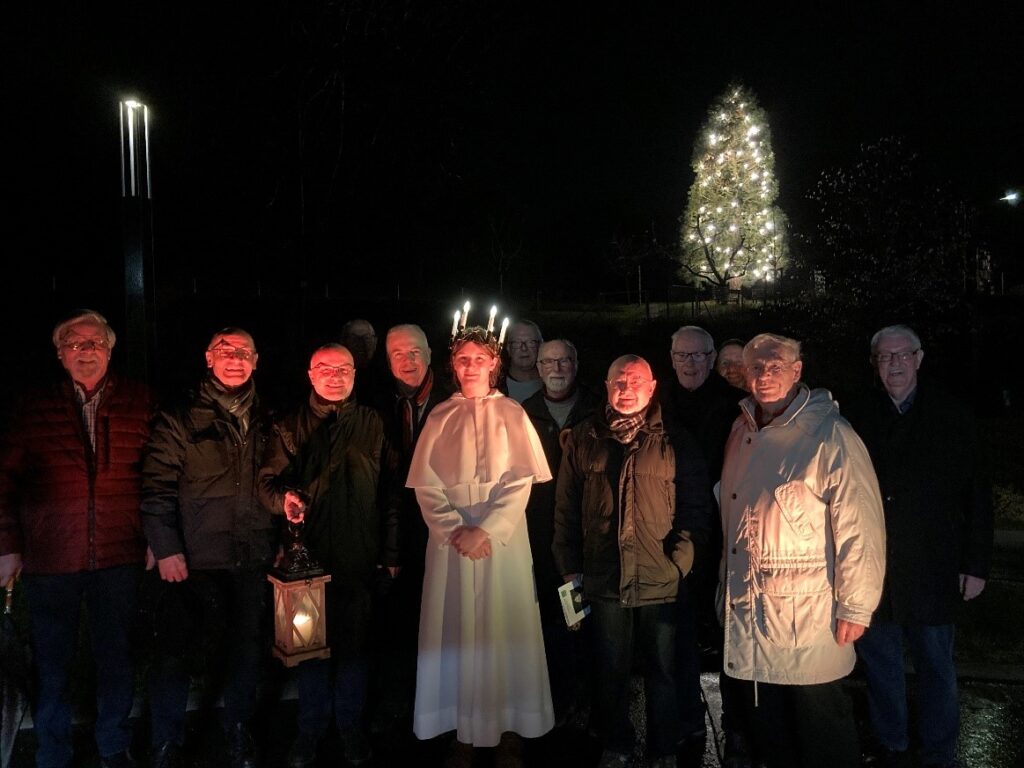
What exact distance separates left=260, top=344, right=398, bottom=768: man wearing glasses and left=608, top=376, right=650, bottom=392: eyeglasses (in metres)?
1.50

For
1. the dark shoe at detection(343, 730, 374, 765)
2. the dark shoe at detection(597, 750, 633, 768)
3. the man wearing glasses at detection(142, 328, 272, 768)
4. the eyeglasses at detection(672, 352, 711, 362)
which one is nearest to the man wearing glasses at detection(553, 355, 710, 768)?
the dark shoe at detection(597, 750, 633, 768)

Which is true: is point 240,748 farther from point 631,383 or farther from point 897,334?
point 897,334

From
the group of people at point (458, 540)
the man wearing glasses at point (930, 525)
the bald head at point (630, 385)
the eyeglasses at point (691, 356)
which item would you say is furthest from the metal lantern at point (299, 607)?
the man wearing glasses at point (930, 525)

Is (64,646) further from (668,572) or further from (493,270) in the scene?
(493,270)

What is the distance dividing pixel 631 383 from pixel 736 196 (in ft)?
94.3

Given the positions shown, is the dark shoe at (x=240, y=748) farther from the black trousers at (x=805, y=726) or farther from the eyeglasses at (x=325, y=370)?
the black trousers at (x=805, y=726)

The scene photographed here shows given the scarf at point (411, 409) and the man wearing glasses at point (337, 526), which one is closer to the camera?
the man wearing glasses at point (337, 526)

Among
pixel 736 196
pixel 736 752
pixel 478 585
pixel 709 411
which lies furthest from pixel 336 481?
pixel 736 196

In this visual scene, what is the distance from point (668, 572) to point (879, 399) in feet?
5.32

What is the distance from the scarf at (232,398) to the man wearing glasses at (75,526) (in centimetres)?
47

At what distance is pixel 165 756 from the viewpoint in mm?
4492

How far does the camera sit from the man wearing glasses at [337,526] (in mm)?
4598

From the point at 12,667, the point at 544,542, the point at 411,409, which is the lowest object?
the point at 12,667

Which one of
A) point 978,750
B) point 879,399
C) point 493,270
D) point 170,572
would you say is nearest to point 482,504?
point 170,572
